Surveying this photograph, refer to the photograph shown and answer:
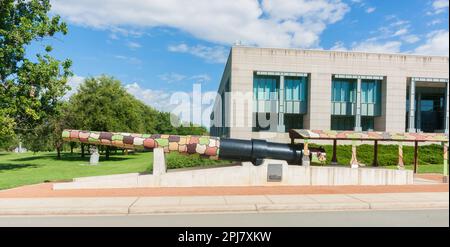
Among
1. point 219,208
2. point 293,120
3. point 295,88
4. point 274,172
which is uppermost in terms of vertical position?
point 295,88

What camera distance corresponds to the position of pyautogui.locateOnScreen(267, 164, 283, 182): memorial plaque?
12.5m

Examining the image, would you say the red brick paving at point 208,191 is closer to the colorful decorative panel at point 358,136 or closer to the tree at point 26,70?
the colorful decorative panel at point 358,136

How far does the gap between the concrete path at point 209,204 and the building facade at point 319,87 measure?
19702 millimetres

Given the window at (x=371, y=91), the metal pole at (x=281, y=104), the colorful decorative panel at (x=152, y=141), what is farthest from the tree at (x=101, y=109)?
the window at (x=371, y=91)

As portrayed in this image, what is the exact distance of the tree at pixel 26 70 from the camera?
19984 mm

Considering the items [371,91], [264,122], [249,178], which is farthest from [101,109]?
[371,91]

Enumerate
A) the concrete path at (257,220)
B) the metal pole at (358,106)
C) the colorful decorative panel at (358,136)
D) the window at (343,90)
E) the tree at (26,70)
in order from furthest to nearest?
1. the window at (343,90)
2. the metal pole at (358,106)
3. the tree at (26,70)
4. the colorful decorative panel at (358,136)
5. the concrete path at (257,220)

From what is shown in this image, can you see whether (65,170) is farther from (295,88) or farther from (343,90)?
(343,90)

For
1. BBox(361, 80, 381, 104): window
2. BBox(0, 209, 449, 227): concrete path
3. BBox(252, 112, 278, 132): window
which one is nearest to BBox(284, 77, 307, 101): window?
BBox(252, 112, 278, 132): window

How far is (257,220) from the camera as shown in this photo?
23.6ft

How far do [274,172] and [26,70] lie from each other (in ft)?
58.0

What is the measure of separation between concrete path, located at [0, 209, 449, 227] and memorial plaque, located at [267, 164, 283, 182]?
445cm

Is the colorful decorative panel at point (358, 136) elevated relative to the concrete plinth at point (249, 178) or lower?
elevated

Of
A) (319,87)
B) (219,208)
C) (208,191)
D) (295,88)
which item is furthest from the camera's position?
(295,88)
